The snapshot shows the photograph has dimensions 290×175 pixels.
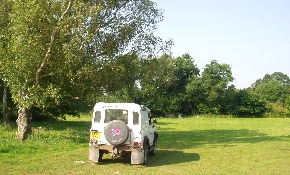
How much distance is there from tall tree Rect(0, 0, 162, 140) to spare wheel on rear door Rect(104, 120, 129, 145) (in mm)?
6798

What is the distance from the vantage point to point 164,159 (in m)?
16.5

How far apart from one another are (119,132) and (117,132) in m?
0.07

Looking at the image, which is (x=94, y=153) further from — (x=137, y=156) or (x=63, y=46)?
(x=63, y=46)

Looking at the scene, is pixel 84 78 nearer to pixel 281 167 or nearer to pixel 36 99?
pixel 36 99

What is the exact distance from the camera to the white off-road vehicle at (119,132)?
1382 centimetres

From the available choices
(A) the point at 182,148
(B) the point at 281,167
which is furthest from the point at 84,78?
(B) the point at 281,167

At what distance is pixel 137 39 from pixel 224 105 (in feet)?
187

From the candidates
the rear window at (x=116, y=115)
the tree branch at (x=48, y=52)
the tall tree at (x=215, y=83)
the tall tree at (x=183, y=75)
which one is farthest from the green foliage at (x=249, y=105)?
the rear window at (x=116, y=115)

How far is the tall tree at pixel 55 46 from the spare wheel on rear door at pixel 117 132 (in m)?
6.80

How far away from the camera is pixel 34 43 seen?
19609 millimetres

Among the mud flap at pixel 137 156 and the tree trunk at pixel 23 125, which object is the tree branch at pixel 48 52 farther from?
the mud flap at pixel 137 156

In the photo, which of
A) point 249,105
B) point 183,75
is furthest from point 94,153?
point 249,105

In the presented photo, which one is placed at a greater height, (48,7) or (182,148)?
(48,7)

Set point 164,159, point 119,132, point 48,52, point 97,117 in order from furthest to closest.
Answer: point 48,52 → point 164,159 → point 97,117 → point 119,132
